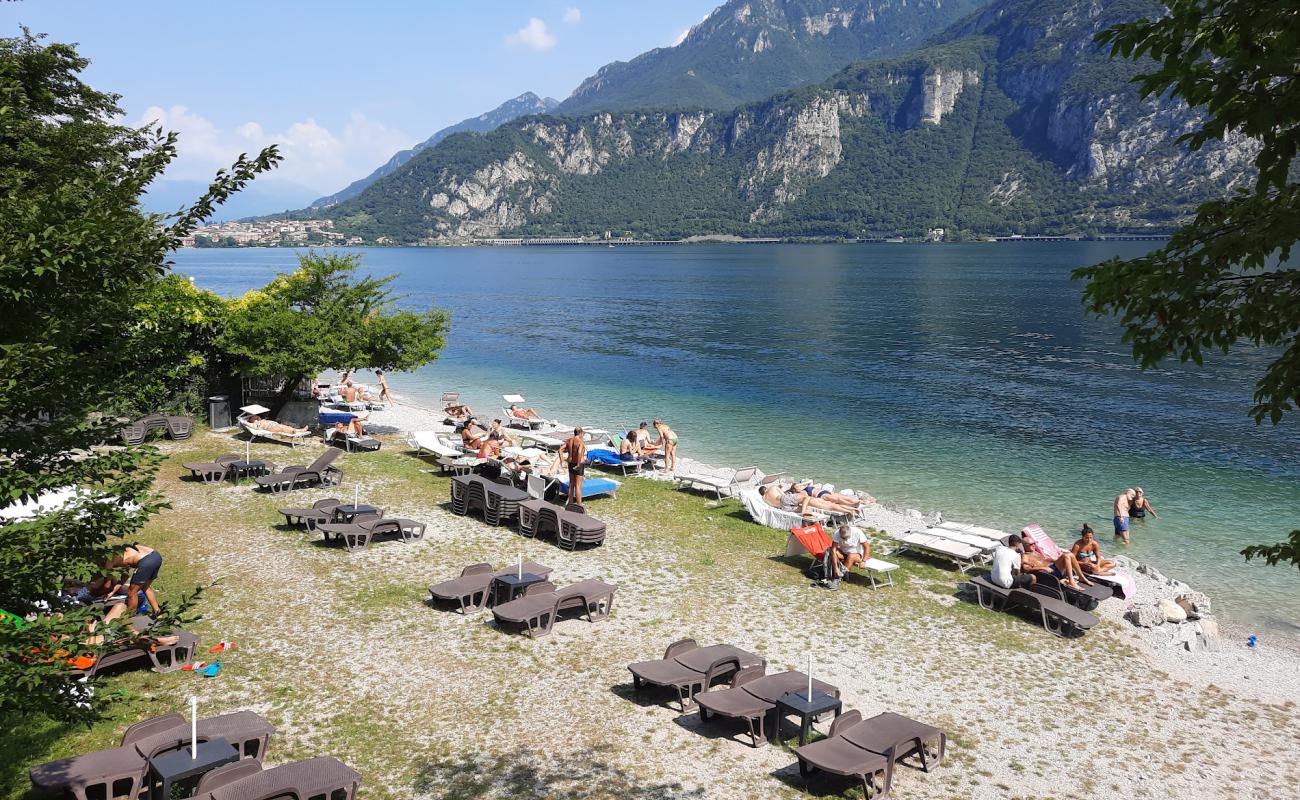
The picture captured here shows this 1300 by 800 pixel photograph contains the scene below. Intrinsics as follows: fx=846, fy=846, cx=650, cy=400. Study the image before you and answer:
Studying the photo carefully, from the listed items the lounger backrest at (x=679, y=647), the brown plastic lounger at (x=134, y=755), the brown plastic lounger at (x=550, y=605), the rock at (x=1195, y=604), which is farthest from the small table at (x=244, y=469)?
the rock at (x=1195, y=604)

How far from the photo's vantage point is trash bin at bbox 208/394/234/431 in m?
24.7

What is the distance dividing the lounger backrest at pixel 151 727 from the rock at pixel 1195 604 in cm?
1446

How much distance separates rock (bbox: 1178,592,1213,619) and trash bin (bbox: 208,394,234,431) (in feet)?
78.9

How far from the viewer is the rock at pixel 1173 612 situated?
13.5m

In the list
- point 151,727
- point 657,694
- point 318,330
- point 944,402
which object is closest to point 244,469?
point 318,330

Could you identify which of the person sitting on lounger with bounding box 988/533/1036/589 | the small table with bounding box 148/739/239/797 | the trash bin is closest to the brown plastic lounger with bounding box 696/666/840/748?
the small table with bounding box 148/739/239/797

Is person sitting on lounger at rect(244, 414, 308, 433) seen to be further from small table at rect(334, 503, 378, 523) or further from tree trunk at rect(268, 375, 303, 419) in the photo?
small table at rect(334, 503, 378, 523)

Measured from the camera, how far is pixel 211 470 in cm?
1836

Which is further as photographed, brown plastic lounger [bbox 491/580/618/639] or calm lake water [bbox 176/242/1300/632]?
calm lake water [bbox 176/242/1300/632]

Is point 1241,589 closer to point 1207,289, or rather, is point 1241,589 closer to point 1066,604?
point 1066,604

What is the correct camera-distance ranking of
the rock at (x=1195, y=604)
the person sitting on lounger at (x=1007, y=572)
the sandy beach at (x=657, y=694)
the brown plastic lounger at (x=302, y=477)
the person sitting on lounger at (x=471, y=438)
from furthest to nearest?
the person sitting on lounger at (x=471, y=438) < the brown plastic lounger at (x=302, y=477) < the rock at (x=1195, y=604) < the person sitting on lounger at (x=1007, y=572) < the sandy beach at (x=657, y=694)

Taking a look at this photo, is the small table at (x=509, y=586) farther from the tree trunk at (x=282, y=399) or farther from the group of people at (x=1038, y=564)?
the tree trunk at (x=282, y=399)

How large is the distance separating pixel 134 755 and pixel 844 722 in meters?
6.42

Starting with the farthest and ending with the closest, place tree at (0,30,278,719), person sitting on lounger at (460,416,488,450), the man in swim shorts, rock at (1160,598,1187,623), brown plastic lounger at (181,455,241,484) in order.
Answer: person sitting on lounger at (460,416,488,450) < the man in swim shorts < brown plastic lounger at (181,455,241,484) < rock at (1160,598,1187,623) < tree at (0,30,278,719)
